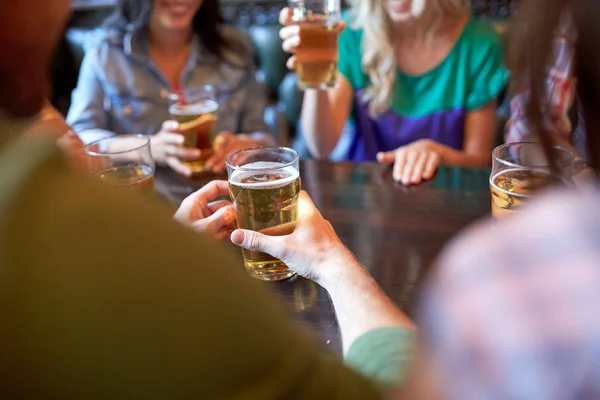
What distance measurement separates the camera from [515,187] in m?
1.02

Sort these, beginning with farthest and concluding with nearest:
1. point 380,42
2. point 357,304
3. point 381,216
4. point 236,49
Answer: point 236,49 < point 380,42 < point 381,216 < point 357,304

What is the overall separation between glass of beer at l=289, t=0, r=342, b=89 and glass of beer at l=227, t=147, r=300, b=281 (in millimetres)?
544

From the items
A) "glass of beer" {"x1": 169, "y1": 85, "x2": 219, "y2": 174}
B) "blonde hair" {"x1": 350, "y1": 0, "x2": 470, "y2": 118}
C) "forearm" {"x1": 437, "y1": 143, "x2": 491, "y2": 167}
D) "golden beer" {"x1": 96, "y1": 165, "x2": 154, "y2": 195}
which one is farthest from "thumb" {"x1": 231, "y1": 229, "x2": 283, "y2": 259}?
"blonde hair" {"x1": 350, "y1": 0, "x2": 470, "y2": 118}

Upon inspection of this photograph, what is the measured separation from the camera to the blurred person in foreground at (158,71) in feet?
6.63

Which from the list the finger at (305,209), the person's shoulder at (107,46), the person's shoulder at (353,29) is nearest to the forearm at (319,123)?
the person's shoulder at (353,29)

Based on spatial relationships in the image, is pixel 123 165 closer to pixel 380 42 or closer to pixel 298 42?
pixel 298 42

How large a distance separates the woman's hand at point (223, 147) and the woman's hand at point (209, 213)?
0.27m

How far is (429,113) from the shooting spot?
193 cm

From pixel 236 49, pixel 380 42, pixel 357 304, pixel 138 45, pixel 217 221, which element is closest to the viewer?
pixel 357 304

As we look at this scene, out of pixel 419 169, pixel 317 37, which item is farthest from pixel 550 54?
pixel 317 37

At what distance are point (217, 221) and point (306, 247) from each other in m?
0.20

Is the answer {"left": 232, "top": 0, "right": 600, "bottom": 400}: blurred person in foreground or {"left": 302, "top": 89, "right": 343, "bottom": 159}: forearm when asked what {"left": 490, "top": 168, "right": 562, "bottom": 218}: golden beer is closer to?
{"left": 232, "top": 0, "right": 600, "bottom": 400}: blurred person in foreground

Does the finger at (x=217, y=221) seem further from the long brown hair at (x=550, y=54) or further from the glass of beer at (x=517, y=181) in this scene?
the long brown hair at (x=550, y=54)

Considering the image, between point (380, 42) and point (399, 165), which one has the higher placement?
point (380, 42)
